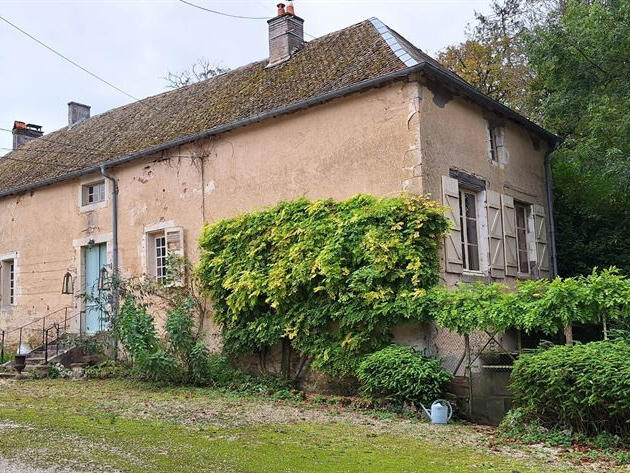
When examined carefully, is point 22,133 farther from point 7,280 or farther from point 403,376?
point 403,376

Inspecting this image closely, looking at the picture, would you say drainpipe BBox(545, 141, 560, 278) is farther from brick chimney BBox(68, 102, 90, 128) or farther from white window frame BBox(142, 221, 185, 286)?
brick chimney BBox(68, 102, 90, 128)

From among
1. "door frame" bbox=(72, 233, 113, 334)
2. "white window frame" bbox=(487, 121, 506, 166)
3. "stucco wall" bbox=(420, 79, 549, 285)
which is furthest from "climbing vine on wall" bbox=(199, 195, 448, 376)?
"door frame" bbox=(72, 233, 113, 334)

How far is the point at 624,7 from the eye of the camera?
1159cm

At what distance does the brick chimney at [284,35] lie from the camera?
14922 mm

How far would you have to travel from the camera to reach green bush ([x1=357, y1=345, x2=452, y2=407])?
920 centimetres

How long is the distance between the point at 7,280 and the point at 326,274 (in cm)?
1115

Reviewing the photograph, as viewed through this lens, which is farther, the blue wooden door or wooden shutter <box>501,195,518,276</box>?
the blue wooden door

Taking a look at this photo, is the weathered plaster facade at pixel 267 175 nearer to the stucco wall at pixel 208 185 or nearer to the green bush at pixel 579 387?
the stucco wall at pixel 208 185

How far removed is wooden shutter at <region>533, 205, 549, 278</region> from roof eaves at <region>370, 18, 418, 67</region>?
14.6 ft

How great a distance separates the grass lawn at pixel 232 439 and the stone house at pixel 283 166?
2470 millimetres

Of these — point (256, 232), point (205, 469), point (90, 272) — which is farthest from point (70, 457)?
point (90, 272)

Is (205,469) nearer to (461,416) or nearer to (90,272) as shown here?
(461,416)

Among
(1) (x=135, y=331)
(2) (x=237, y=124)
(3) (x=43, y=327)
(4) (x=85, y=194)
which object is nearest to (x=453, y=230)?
(2) (x=237, y=124)

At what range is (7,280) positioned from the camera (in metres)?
17.9
